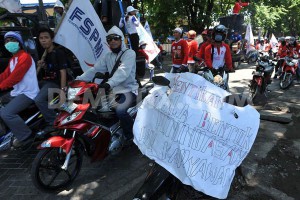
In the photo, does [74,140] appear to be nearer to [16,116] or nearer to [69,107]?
[69,107]

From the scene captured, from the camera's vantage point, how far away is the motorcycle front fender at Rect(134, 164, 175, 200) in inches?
89.4

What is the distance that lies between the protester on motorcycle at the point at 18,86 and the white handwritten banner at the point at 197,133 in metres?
2.33

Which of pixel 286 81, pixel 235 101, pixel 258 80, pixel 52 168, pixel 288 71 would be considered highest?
pixel 235 101

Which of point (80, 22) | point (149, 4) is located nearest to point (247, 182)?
point (80, 22)

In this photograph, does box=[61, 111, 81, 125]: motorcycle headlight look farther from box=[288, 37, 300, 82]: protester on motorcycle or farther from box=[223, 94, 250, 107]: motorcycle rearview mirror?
box=[288, 37, 300, 82]: protester on motorcycle

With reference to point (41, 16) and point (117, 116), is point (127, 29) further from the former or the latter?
point (117, 116)

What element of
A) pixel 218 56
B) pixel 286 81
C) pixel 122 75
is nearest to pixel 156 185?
pixel 122 75

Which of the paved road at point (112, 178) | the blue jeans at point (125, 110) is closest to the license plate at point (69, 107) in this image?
the blue jeans at point (125, 110)

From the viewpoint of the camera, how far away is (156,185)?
2342 mm

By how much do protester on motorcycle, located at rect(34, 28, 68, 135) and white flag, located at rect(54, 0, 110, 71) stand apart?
0.35 meters

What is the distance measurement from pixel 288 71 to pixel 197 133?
8.47 m

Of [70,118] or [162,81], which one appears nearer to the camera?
[162,81]

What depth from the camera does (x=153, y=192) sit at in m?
2.30

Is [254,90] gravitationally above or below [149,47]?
below
